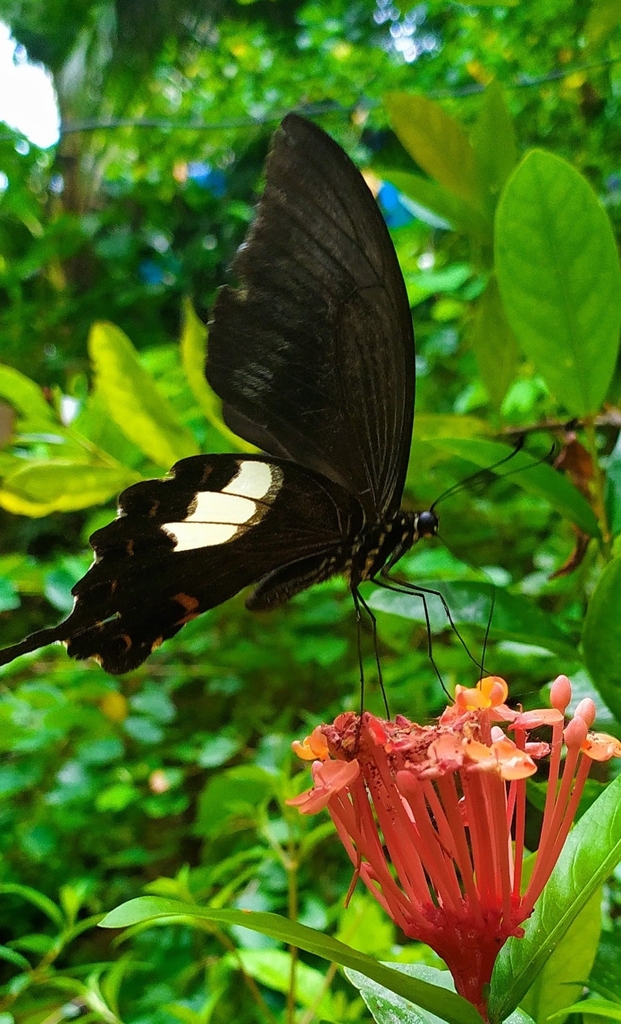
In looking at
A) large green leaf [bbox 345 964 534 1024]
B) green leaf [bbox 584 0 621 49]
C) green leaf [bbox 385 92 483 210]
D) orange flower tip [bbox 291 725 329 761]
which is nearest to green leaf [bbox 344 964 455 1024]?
large green leaf [bbox 345 964 534 1024]

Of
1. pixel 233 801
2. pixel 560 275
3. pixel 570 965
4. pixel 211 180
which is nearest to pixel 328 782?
pixel 570 965

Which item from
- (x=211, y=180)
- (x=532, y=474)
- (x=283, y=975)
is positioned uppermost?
(x=211, y=180)

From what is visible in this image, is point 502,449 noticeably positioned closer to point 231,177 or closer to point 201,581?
point 201,581

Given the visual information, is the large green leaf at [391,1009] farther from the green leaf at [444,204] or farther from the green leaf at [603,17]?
the green leaf at [603,17]

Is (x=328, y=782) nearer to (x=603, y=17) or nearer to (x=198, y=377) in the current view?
(x=198, y=377)

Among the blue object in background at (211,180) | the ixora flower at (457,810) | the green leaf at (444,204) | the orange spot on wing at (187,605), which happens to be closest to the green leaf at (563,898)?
the ixora flower at (457,810)

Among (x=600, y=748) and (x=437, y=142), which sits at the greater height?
(x=437, y=142)

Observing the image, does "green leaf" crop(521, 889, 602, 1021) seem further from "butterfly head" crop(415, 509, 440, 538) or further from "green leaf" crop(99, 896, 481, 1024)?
"butterfly head" crop(415, 509, 440, 538)

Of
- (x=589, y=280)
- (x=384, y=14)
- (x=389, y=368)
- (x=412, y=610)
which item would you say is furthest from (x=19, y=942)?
(x=384, y=14)
